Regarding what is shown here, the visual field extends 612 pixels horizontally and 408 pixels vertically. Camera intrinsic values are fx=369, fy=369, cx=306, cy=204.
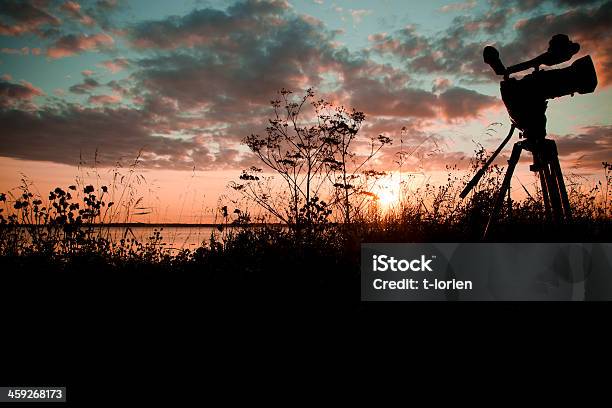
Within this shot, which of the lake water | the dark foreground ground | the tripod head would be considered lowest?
the dark foreground ground

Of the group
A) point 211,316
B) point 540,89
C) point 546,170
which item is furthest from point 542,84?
point 211,316

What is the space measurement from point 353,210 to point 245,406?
4052mm

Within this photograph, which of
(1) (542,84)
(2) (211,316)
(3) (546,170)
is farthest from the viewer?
(2) (211,316)

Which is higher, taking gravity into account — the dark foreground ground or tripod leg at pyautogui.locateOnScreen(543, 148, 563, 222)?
tripod leg at pyautogui.locateOnScreen(543, 148, 563, 222)

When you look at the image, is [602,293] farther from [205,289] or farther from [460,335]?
[205,289]

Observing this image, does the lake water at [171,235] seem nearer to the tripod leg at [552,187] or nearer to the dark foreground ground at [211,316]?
the dark foreground ground at [211,316]

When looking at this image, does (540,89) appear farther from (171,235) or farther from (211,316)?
(171,235)

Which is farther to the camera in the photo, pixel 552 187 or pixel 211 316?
pixel 211 316

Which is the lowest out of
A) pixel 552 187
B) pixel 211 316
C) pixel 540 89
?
pixel 211 316

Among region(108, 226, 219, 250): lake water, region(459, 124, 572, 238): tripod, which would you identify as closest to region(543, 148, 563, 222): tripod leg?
region(459, 124, 572, 238): tripod

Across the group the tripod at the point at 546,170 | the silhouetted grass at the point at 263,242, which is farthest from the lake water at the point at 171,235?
the tripod at the point at 546,170

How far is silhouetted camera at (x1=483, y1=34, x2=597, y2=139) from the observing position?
7.89 ft

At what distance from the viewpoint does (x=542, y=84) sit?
2.52m

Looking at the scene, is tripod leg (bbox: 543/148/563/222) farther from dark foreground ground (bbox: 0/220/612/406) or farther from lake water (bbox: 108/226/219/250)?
lake water (bbox: 108/226/219/250)
